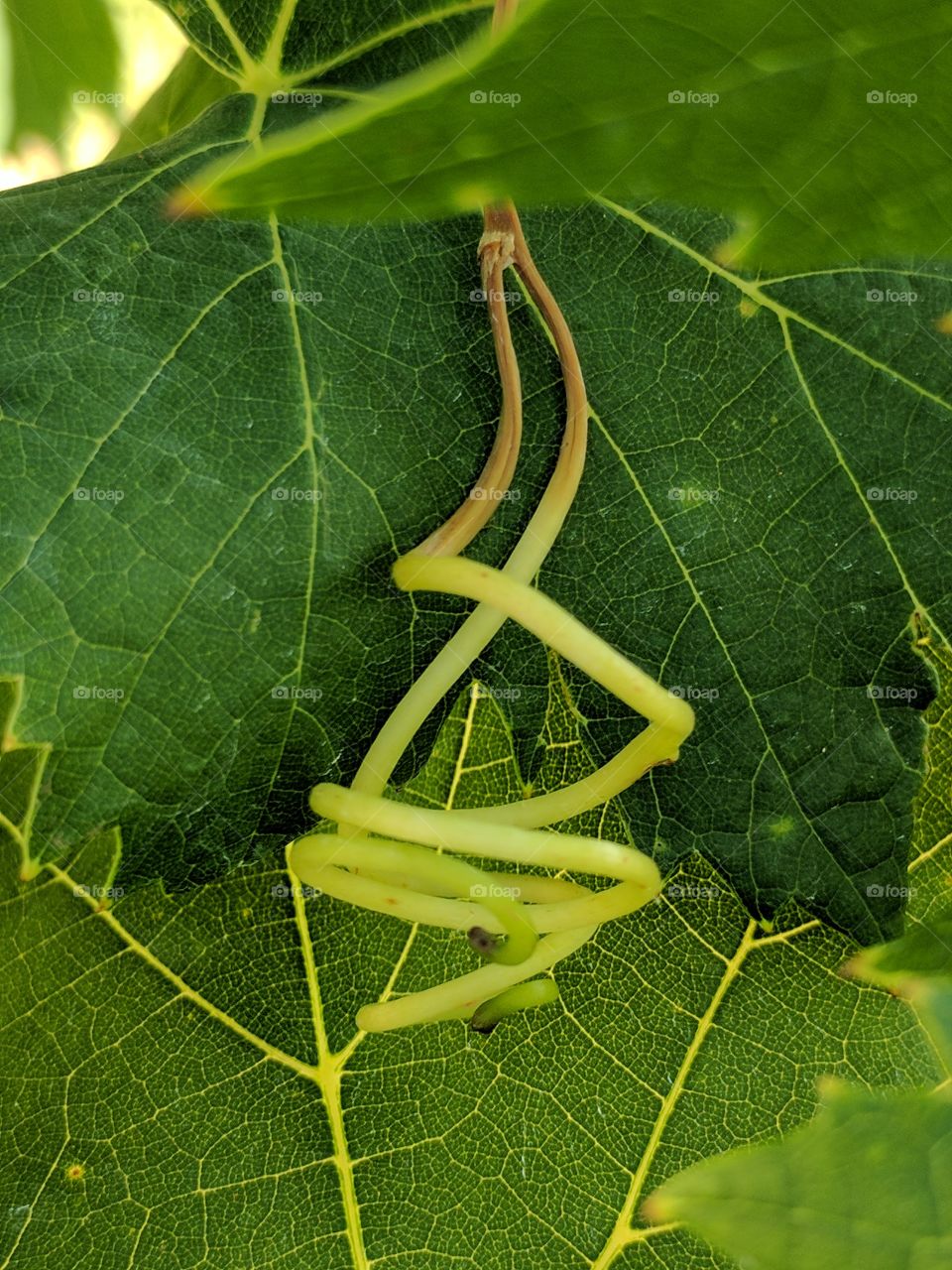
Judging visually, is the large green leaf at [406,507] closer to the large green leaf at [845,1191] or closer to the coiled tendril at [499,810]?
the coiled tendril at [499,810]

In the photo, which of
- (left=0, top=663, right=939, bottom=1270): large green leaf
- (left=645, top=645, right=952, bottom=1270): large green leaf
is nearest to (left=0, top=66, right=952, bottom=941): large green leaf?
(left=0, top=663, right=939, bottom=1270): large green leaf

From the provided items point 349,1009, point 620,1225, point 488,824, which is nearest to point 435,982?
point 349,1009

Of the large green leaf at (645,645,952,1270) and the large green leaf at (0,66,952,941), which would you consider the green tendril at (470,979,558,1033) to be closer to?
the large green leaf at (0,66,952,941)


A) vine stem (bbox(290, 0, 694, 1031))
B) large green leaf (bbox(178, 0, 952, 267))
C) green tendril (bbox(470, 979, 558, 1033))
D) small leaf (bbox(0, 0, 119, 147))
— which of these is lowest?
green tendril (bbox(470, 979, 558, 1033))

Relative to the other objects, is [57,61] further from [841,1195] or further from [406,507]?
[841,1195]

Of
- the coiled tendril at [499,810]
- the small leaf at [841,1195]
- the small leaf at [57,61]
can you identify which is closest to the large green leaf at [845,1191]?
the small leaf at [841,1195]

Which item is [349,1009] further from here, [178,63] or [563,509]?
[178,63]
